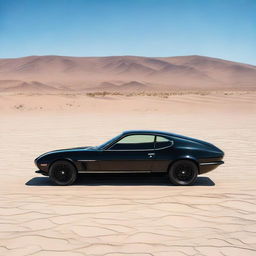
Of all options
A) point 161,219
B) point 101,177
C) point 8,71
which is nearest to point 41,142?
point 101,177

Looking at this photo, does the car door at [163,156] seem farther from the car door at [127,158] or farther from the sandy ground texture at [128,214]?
the sandy ground texture at [128,214]

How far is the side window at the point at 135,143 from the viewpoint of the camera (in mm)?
7996

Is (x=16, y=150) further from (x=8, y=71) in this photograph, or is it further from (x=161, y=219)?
(x=8, y=71)

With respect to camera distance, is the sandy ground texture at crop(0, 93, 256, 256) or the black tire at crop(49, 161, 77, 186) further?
the black tire at crop(49, 161, 77, 186)

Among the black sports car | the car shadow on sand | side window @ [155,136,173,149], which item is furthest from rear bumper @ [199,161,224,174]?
side window @ [155,136,173,149]

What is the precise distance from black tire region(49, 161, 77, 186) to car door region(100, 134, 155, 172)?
61 cm

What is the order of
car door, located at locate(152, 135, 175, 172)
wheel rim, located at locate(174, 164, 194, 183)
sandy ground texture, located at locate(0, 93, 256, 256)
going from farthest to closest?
wheel rim, located at locate(174, 164, 194, 183)
car door, located at locate(152, 135, 175, 172)
sandy ground texture, located at locate(0, 93, 256, 256)

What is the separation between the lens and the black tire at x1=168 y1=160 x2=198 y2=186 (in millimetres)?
7879

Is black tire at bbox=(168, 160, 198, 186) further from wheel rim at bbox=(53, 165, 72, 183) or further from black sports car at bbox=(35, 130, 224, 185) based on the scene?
wheel rim at bbox=(53, 165, 72, 183)

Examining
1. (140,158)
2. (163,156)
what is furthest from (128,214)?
(163,156)

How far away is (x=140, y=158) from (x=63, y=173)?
5.13ft

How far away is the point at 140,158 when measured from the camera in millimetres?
7824

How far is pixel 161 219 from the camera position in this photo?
19.6ft

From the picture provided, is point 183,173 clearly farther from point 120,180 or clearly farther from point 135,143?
point 120,180
